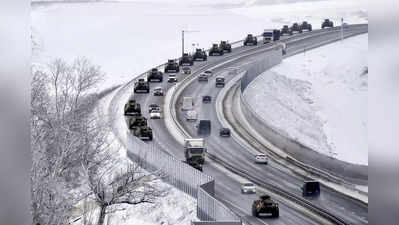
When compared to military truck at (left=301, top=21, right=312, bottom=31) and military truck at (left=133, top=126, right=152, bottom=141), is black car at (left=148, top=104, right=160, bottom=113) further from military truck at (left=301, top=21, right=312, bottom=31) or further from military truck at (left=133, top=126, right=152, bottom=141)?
military truck at (left=301, top=21, right=312, bottom=31)

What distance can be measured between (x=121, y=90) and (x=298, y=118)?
4182 mm

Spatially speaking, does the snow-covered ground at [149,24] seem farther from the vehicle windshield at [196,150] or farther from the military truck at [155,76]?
the vehicle windshield at [196,150]

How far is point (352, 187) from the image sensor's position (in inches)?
422

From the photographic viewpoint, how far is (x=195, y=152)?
13.0 meters

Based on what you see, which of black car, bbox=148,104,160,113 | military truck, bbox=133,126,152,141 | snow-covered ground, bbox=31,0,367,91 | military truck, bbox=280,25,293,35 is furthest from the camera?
military truck, bbox=280,25,293,35

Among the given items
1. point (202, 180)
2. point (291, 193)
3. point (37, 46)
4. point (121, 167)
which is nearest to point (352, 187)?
point (291, 193)

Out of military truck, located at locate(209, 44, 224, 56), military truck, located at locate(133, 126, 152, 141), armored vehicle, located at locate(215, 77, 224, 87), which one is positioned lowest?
military truck, located at locate(133, 126, 152, 141)

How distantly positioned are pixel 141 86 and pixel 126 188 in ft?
13.0

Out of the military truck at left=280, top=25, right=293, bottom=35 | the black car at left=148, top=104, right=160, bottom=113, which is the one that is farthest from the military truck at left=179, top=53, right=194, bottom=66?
the military truck at left=280, top=25, right=293, bottom=35

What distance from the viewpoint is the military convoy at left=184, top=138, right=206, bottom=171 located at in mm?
12469

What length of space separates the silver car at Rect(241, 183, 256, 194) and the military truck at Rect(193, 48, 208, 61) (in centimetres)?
363

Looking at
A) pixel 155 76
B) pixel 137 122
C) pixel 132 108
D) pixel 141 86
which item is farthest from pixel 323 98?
pixel 132 108

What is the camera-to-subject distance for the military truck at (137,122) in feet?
45.8

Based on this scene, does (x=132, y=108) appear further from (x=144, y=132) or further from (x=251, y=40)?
(x=251, y=40)
